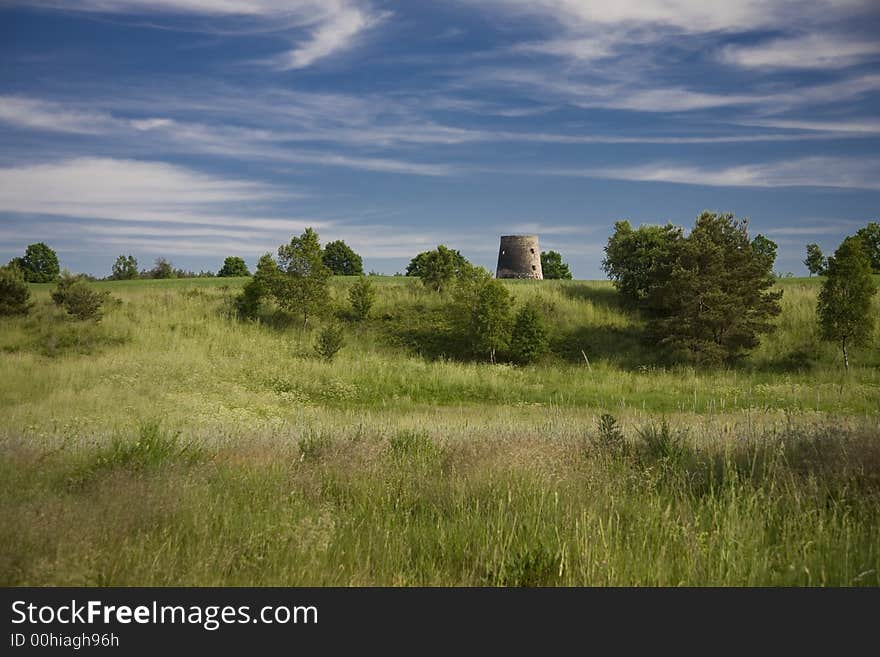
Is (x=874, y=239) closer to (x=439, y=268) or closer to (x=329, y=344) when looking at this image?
(x=439, y=268)

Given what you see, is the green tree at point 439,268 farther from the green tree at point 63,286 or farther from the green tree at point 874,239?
the green tree at point 874,239

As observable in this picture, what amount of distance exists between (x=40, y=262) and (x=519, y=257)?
1877 inches

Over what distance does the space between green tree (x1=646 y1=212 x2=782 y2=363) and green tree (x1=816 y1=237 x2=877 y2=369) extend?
293cm

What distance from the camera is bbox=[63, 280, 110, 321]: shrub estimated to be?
34.5 meters

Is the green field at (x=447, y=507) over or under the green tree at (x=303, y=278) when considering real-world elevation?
under

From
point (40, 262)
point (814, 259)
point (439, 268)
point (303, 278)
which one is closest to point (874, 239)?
point (814, 259)

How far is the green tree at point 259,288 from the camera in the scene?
37531mm

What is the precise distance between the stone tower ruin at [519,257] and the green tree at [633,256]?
21.8 metres

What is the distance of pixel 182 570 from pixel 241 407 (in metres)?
19.5

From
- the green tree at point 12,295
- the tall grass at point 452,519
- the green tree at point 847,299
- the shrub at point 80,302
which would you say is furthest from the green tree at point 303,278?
the tall grass at point 452,519

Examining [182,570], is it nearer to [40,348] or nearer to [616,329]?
[40,348]

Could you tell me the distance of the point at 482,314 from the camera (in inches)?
1332

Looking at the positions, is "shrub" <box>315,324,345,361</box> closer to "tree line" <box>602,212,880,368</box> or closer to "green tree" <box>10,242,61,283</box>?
"tree line" <box>602,212,880,368</box>

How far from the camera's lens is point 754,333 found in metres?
33.9
